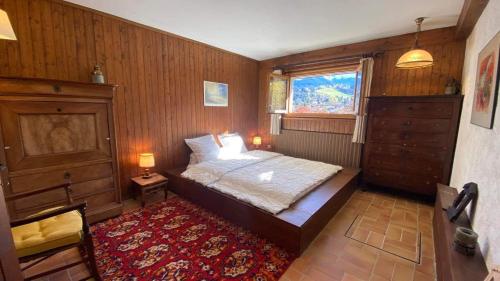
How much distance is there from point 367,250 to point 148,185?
8.50ft

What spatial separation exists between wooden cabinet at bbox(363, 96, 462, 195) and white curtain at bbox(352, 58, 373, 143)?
20cm

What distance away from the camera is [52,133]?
2.00 metres

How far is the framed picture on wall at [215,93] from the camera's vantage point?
3.79 metres

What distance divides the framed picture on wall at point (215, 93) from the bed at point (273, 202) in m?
1.38

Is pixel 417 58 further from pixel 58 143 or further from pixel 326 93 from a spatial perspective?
pixel 58 143

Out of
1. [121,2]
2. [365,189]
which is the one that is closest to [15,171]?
[121,2]

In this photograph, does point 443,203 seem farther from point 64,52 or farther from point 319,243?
point 64,52

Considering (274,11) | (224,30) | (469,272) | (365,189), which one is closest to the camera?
(469,272)

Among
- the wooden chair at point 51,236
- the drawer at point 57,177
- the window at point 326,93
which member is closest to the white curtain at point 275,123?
the window at point 326,93

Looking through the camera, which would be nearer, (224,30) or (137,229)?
(137,229)

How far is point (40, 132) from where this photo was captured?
1.94m

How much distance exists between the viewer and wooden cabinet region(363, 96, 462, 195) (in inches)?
104

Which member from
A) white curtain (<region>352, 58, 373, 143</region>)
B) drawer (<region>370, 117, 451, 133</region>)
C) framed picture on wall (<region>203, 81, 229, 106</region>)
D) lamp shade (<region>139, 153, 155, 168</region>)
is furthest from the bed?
framed picture on wall (<region>203, 81, 229, 106</region>)

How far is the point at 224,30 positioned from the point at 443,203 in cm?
326
